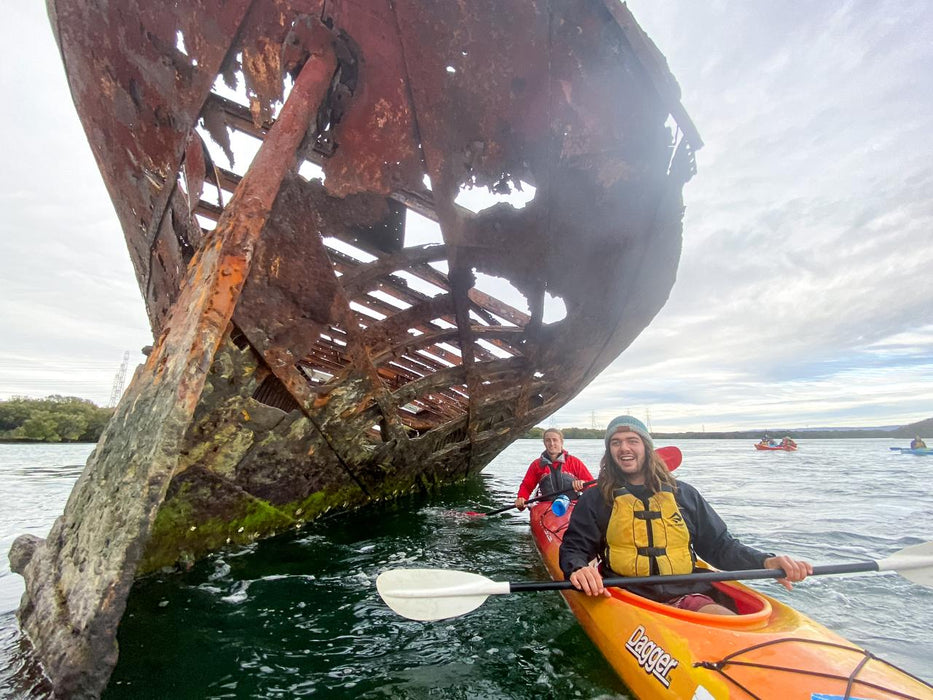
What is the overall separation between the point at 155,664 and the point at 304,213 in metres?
2.89

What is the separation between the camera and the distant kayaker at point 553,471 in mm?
7305

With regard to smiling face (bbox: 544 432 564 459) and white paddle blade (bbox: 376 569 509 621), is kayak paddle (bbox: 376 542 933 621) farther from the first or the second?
smiling face (bbox: 544 432 564 459)

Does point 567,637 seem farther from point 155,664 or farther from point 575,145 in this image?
point 575,145

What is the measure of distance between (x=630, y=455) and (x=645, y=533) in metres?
0.54

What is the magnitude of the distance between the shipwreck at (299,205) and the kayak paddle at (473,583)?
5.21 ft

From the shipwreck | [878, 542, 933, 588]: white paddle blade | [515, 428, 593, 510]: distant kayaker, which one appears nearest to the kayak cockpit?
[878, 542, 933, 588]: white paddle blade

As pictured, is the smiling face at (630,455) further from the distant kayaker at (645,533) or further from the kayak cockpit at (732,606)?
the kayak cockpit at (732,606)

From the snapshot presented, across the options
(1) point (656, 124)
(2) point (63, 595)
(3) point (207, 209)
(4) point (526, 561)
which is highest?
(1) point (656, 124)

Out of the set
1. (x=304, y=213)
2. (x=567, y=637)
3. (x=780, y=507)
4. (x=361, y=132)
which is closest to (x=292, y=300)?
(x=304, y=213)

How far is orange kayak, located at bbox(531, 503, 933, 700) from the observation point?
6.48ft

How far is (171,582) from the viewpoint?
12.7ft

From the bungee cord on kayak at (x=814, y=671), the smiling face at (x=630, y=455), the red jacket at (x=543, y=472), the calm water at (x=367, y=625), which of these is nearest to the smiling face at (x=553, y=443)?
the red jacket at (x=543, y=472)

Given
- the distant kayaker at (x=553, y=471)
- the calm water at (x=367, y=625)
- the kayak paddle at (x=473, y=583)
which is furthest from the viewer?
the distant kayaker at (x=553, y=471)

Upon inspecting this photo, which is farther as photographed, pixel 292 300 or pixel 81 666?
pixel 292 300
